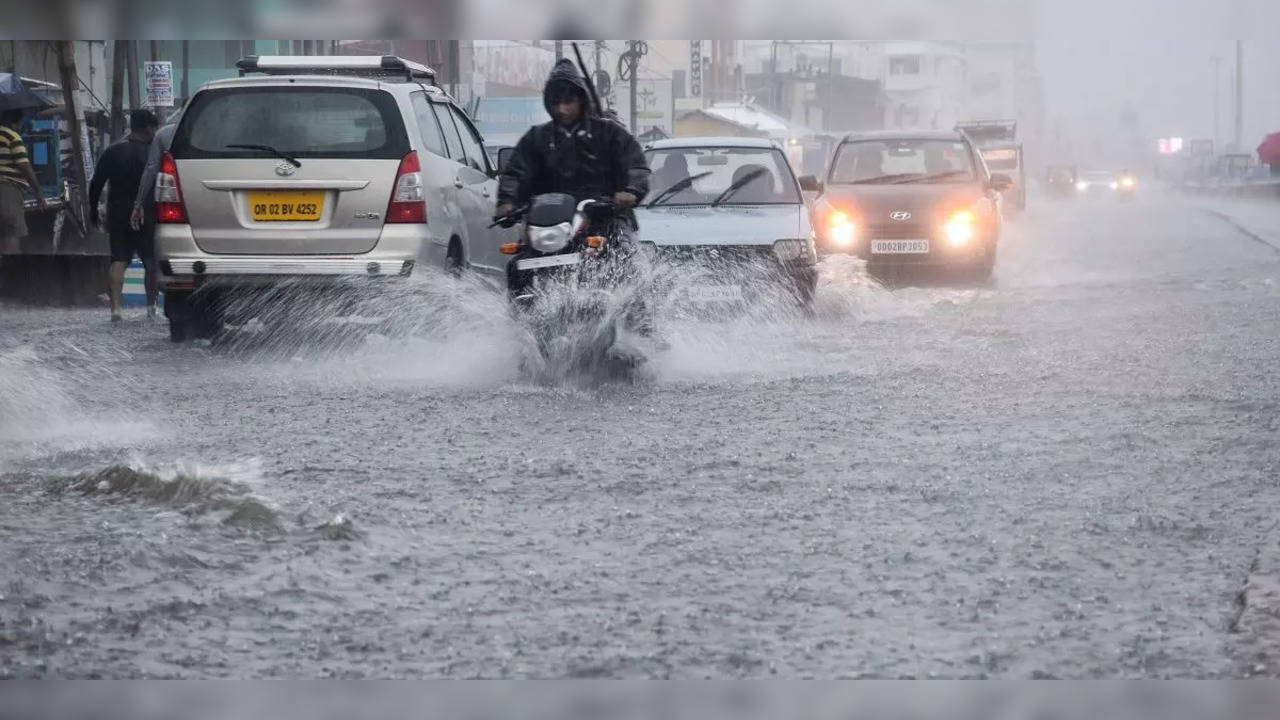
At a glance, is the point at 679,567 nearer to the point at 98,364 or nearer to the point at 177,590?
the point at 177,590

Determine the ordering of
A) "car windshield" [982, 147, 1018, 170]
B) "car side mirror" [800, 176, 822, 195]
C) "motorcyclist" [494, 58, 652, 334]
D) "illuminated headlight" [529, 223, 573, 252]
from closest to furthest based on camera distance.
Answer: "illuminated headlight" [529, 223, 573, 252] < "motorcyclist" [494, 58, 652, 334] < "car side mirror" [800, 176, 822, 195] < "car windshield" [982, 147, 1018, 170]

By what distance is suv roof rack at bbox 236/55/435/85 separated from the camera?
14312 millimetres

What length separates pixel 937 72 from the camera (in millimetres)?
156125

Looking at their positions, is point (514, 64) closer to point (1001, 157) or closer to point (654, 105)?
point (654, 105)

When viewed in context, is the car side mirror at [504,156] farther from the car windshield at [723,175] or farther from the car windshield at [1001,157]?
the car windshield at [1001,157]

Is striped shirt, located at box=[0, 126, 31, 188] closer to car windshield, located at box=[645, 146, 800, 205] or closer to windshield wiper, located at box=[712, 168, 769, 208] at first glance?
car windshield, located at box=[645, 146, 800, 205]

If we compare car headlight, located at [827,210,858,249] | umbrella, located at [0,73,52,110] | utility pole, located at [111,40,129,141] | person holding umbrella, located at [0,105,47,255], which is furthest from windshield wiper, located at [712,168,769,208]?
utility pole, located at [111,40,129,141]

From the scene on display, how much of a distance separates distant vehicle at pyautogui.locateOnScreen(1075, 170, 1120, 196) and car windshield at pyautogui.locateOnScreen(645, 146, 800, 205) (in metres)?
62.5

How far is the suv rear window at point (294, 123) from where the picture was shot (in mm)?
11406

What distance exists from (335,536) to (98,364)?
6.28 m

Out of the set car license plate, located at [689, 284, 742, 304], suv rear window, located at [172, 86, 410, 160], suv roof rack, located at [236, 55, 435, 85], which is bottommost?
car license plate, located at [689, 284, 742, 304]

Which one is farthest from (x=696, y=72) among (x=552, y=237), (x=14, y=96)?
(x=552, y=237)

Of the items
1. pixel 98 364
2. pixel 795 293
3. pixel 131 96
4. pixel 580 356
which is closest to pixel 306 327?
pixel 98 364

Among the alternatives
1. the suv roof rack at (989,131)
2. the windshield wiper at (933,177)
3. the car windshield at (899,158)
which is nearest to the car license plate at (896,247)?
the windshield wiper at (933,177)
